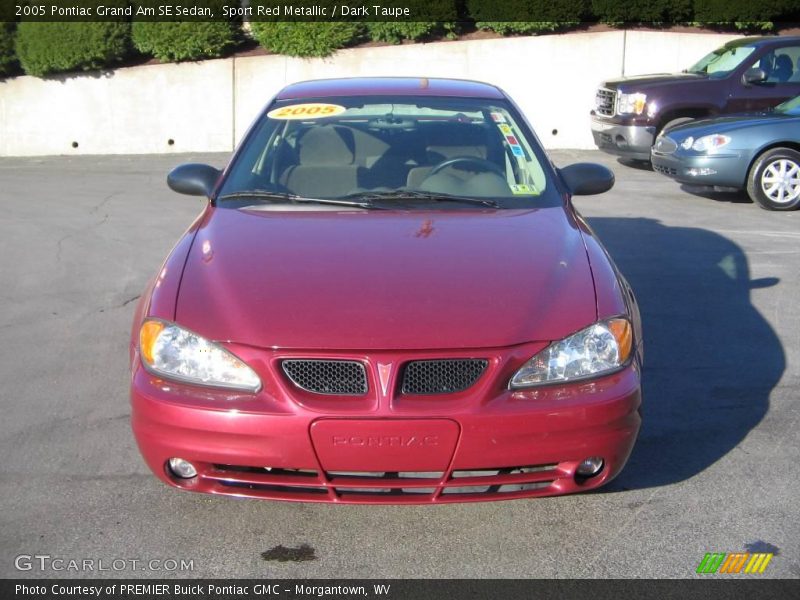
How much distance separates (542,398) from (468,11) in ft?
51.7

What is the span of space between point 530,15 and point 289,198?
1360 cm

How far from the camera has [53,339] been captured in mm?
6223

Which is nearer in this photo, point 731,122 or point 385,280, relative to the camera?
point 385,280

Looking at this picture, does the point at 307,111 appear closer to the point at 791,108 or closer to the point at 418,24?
the point at 791,108

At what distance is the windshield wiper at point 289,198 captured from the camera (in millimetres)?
4605

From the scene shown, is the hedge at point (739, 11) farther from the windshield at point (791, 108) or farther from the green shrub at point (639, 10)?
the windshield at point (791, 108)

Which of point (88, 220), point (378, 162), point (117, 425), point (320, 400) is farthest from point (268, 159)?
point (88, 220)

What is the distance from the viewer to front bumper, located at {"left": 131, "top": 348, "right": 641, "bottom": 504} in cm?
331

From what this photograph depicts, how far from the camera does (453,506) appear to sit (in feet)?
12.9

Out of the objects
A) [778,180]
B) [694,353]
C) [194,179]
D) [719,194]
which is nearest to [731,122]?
[778,180]

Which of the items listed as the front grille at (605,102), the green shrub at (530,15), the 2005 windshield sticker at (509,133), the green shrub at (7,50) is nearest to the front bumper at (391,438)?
the 2005 windshield sticker at (509,133)

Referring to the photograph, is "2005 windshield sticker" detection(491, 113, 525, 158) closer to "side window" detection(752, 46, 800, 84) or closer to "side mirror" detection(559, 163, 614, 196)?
"side mirror" detection(559, 163, 614, 196)

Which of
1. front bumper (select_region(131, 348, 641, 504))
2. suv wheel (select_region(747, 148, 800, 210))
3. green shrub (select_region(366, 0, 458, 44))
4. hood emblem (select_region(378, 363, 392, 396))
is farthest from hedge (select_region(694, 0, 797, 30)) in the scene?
hood emblem (select_region(378, 363, 392, 396))

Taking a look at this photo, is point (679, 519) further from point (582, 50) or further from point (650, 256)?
point (582, 50)
